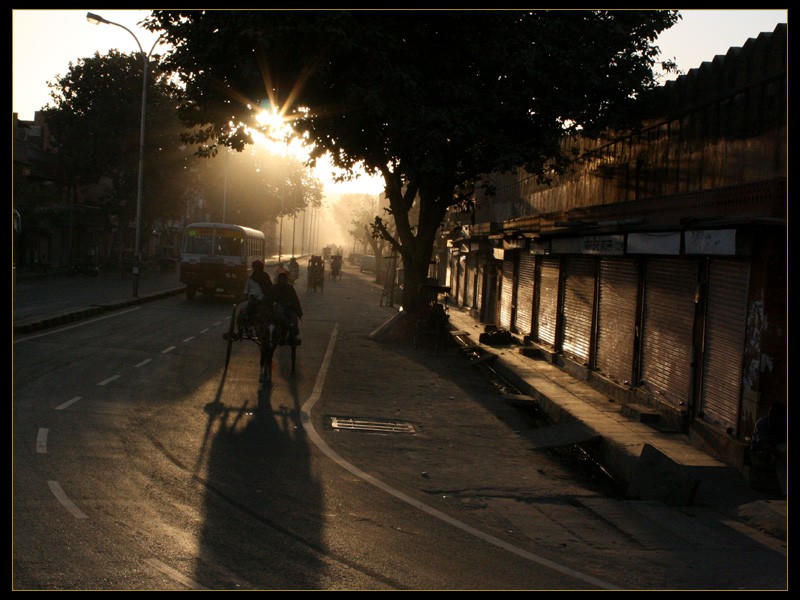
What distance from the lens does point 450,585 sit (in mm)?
6707

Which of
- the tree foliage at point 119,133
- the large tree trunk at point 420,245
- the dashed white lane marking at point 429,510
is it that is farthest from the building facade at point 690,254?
the tree foliage at point 119,133

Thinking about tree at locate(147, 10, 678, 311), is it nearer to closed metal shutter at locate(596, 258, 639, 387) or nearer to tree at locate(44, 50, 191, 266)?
closed metal shutter at locate(596, 258, 639, 387)

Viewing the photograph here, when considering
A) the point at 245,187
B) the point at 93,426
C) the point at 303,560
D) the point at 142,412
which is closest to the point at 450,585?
the point at 303,560

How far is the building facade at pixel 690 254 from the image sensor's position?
38.0 feet

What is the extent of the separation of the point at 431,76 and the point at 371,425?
476 inches

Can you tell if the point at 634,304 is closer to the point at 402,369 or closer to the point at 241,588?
the point at 402,369

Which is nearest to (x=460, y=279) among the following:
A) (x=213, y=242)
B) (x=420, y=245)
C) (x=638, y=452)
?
(x=213, y=242)

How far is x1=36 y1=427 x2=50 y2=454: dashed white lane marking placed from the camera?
10.2 meters

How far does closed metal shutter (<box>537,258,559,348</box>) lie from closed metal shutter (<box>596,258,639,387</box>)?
4.32 m

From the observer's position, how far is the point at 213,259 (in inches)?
1569

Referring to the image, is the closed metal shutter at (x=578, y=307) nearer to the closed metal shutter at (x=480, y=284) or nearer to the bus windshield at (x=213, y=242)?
the closed metal shutter at (x=480, y=284)

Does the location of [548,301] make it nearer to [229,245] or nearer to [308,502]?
[308,502]

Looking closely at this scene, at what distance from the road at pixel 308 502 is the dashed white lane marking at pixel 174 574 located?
1 centimetres

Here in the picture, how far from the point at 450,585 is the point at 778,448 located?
518 cm
